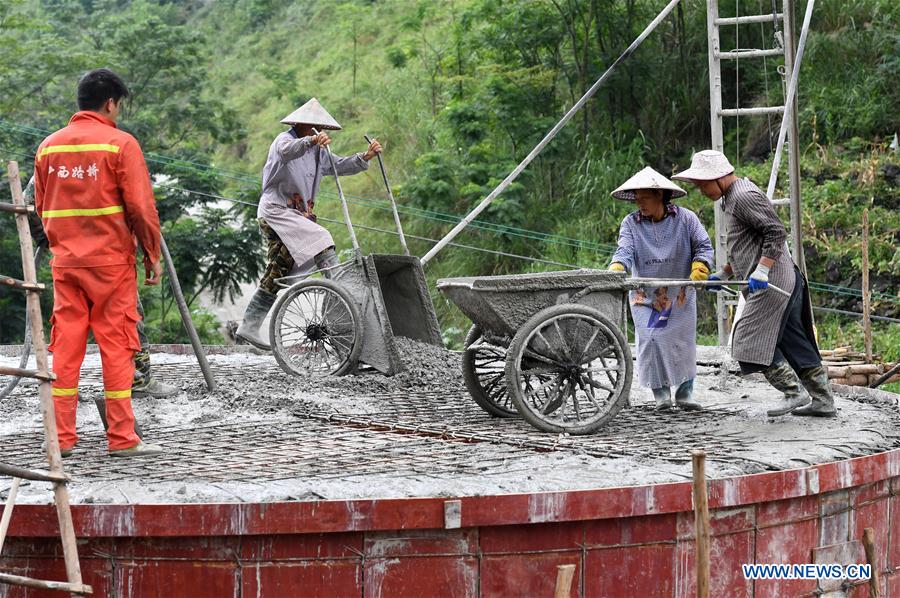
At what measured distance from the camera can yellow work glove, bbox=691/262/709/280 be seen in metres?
6.47

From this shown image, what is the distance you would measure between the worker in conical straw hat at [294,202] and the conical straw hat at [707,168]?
240 cm

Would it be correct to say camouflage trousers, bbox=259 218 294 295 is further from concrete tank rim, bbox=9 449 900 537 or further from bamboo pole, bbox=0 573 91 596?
bamboo pole, bbox=0 573 91 596

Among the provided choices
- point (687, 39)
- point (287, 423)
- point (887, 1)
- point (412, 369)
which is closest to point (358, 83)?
point (687, 39)

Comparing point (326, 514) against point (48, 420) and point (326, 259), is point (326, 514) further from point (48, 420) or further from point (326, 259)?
point (326, 259)

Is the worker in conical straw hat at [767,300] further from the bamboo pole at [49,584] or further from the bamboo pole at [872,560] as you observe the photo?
the bamboo pole at [49,584]

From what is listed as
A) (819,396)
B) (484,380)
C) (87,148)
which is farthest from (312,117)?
(819,396)

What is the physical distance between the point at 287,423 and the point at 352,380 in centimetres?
116

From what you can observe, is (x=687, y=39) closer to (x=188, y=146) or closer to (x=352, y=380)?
(x=188, y=146)

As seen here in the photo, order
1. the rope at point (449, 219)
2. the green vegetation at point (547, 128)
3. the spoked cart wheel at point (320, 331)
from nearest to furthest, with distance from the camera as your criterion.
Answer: the spoked cart wheel at point (320, 331), the green vegetation at point (547, 128), the rope at point (449, 219)

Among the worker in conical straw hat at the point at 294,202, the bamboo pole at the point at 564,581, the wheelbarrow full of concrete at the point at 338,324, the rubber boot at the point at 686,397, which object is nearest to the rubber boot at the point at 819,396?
the rubber boot at the point at 686,397

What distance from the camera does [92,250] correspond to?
5047 mm

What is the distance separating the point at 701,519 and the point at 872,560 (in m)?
1.51

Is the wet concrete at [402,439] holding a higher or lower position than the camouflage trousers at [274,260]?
lower

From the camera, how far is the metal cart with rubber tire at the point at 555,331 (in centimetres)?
566
